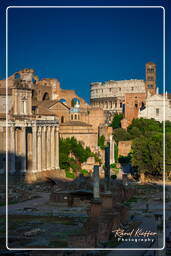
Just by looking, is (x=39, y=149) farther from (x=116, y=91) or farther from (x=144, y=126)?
(x=116, y=91)

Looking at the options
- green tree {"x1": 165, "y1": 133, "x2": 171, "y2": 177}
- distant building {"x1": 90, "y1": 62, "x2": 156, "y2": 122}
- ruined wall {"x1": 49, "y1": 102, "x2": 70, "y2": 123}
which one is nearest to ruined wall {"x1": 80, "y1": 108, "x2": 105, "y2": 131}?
ruined wall {"x1": 49, "y1": 102, "x2": 70, "y2": 123}

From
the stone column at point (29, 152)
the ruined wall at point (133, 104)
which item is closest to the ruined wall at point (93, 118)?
the ruined wall at point (133, 104)

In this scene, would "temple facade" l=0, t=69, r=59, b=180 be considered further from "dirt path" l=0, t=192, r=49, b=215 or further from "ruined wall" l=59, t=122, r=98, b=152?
"dirt path" l=0, t=192, r=49, b=215

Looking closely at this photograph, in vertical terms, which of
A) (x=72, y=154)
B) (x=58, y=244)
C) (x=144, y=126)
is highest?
(x=144, y=126)

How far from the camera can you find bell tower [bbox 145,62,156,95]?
106 metres

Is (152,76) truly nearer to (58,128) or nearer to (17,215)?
(58,128)

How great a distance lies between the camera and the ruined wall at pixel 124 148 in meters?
71.9

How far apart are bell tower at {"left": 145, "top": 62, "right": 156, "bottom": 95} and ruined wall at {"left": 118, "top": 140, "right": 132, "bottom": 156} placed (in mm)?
35821

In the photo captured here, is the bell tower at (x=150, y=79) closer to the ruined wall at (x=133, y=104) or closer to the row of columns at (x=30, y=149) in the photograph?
the ruined wall at (x=133, y=104)

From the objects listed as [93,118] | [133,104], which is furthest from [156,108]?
[93,118]

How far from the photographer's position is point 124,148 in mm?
72250

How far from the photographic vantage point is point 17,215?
38188 millimetres

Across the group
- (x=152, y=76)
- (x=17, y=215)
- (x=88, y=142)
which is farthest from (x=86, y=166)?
(x=152, y=76)

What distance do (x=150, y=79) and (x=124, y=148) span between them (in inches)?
1570
